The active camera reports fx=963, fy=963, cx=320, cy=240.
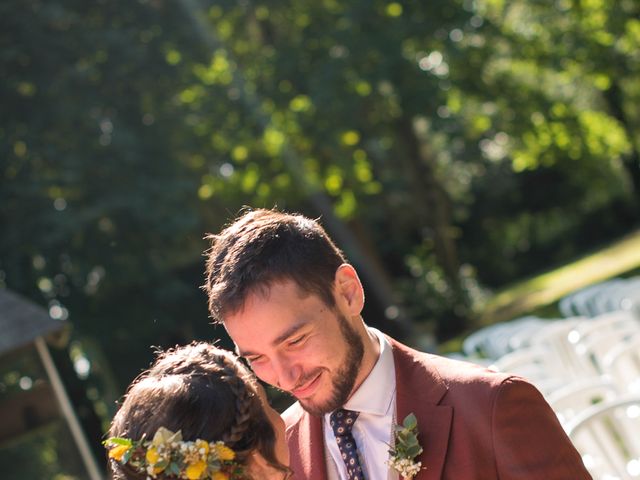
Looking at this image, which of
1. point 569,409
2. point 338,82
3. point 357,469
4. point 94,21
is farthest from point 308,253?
point 94,21

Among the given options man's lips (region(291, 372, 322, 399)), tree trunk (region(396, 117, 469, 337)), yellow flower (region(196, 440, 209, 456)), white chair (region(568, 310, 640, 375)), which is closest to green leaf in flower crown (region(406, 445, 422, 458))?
man's lips (region(291, 372, 322, 399))

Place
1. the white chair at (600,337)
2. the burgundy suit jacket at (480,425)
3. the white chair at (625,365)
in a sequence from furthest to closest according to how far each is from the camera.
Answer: the white chair at (600,337)
the white chair at (625,365)
the burgundy suit jacket at (480,425)

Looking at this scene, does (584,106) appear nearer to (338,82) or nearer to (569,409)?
(338,82)

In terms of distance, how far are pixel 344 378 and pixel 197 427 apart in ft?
1.40

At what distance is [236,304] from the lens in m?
2.62

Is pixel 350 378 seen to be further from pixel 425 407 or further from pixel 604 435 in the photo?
pixel 604 435

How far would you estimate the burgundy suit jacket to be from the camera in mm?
2432

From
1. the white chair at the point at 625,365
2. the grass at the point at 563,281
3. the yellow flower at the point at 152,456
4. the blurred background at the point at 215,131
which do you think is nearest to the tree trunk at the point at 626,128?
the grass at the point at 563,281

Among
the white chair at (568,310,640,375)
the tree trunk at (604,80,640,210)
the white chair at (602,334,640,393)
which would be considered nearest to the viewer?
the white chair at (602,334,640,393)

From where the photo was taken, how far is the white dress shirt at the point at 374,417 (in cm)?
274

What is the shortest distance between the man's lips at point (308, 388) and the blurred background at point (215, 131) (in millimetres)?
9360

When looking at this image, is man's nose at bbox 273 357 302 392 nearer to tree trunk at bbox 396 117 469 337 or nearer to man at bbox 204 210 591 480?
A: man at bbox 204 210 591 480

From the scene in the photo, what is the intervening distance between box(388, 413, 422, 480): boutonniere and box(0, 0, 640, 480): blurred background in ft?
31.1

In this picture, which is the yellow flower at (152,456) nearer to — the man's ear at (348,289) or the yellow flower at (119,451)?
the yellow flower at (119,451)
